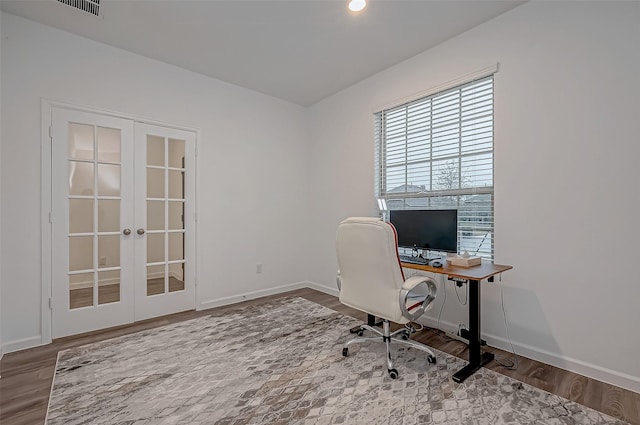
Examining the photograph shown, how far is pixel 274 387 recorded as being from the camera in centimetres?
203

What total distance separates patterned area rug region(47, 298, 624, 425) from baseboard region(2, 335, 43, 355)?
402 millimetres

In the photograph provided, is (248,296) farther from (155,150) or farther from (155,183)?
(155,150)

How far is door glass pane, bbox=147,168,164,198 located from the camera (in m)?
3.38

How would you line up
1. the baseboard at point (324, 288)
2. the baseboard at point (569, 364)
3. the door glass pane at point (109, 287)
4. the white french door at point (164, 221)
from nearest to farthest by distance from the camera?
the baseboard at point (569, 364), the door glass pane at point (109, 287), the white french door at point (164, 221), the baseboard at point (324, 288)

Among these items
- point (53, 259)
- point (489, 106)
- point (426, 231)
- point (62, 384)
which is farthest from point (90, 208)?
point (489, 106)

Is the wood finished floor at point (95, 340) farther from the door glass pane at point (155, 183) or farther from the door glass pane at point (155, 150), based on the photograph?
the door glass pane at point (155, 150)

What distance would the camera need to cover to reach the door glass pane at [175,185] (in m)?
3.53

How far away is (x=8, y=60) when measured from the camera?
2584mm

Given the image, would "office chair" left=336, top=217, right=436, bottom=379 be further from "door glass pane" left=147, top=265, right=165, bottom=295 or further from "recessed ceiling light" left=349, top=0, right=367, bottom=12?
"door glass pane" left=147, top=265, right=165, bottom=295

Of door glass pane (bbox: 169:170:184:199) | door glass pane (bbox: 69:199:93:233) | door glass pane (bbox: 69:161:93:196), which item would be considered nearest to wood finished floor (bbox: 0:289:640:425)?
door glass pane (bbox: 69:199:93:233)

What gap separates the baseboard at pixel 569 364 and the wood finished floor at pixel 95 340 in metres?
0.04

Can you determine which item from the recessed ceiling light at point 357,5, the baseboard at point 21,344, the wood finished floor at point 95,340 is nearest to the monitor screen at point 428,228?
the wood finished floor at point 95,340

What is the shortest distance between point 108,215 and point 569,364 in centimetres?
436

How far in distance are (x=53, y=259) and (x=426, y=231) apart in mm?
3576
